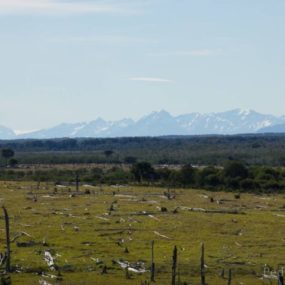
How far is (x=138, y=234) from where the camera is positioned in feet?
252

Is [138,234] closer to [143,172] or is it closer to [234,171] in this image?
[234,171]

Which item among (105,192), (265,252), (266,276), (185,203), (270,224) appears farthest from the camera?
(105,192)

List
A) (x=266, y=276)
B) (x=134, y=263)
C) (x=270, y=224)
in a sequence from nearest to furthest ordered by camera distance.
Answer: (x=266, y=276), (x=134, y=263), (x=270, y=224)

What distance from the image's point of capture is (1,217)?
87.9m

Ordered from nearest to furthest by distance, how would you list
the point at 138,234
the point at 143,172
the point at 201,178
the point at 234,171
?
the point at 138,234 → the point at 234,171 → the point at 201,178 → the point at 143,172

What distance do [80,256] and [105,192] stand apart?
60552mm

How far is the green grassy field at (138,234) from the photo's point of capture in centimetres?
5775

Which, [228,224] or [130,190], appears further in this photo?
[130,190]

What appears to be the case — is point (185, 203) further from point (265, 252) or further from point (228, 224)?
point (265, 252)

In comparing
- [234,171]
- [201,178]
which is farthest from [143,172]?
[234,171]

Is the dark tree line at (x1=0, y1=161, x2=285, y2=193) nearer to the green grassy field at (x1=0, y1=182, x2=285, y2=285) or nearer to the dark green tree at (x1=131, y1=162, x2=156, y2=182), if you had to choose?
the dark green tree at (x1=131, y1=162, x2=156, y2=182)

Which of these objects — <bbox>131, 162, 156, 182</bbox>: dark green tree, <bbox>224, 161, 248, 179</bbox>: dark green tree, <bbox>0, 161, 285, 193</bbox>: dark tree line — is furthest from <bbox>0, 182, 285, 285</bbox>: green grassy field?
<bbox>131, 162, 156, 182</bbox>: dark green tree

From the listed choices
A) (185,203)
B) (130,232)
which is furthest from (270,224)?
(185,203)

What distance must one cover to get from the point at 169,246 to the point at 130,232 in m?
8.69
